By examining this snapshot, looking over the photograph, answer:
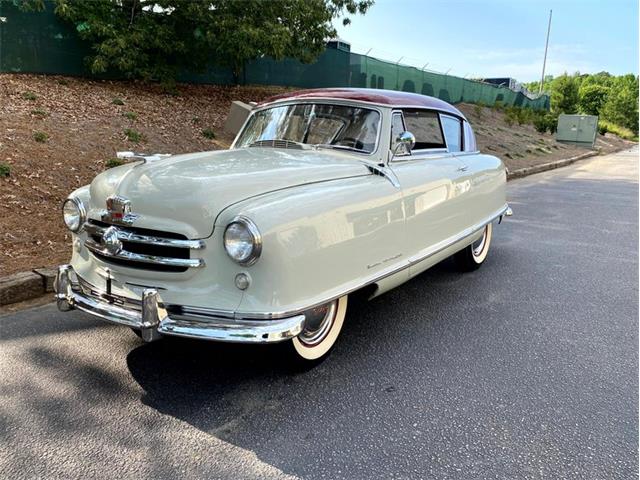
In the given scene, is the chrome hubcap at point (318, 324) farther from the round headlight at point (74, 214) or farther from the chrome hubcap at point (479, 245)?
the chrome hubcap at point (479, 245)

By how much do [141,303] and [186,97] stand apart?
9600 millimetres

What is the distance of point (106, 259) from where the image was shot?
113 inches

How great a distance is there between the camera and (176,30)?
11133 millimetres

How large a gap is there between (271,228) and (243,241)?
0.50ft

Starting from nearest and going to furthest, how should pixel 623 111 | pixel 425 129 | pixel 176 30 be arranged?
1. pixel 425 129
2. pixel 176 30
3. pixel 623 111

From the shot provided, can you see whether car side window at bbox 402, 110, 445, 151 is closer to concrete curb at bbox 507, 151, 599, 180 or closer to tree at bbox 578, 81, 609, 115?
concrete curb at bbox 507, 151, 599, 180

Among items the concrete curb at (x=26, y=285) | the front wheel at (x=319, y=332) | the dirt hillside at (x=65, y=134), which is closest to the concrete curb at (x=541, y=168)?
the dirt hillside at (x=65, y=134)

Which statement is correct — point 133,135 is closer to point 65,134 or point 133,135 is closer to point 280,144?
point 65,134

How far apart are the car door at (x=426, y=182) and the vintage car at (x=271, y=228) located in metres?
0.02

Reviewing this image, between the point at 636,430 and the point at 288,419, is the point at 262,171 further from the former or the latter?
the point at 636,430

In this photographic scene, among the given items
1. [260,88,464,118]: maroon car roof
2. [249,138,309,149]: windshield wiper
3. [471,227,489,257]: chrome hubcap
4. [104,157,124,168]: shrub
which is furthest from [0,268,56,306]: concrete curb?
[471,227,489,257]: chrome hubcap

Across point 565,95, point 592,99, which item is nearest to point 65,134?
point 565,95

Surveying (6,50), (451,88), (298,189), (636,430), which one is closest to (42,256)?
(298,189)

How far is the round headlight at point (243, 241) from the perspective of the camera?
2420mm
